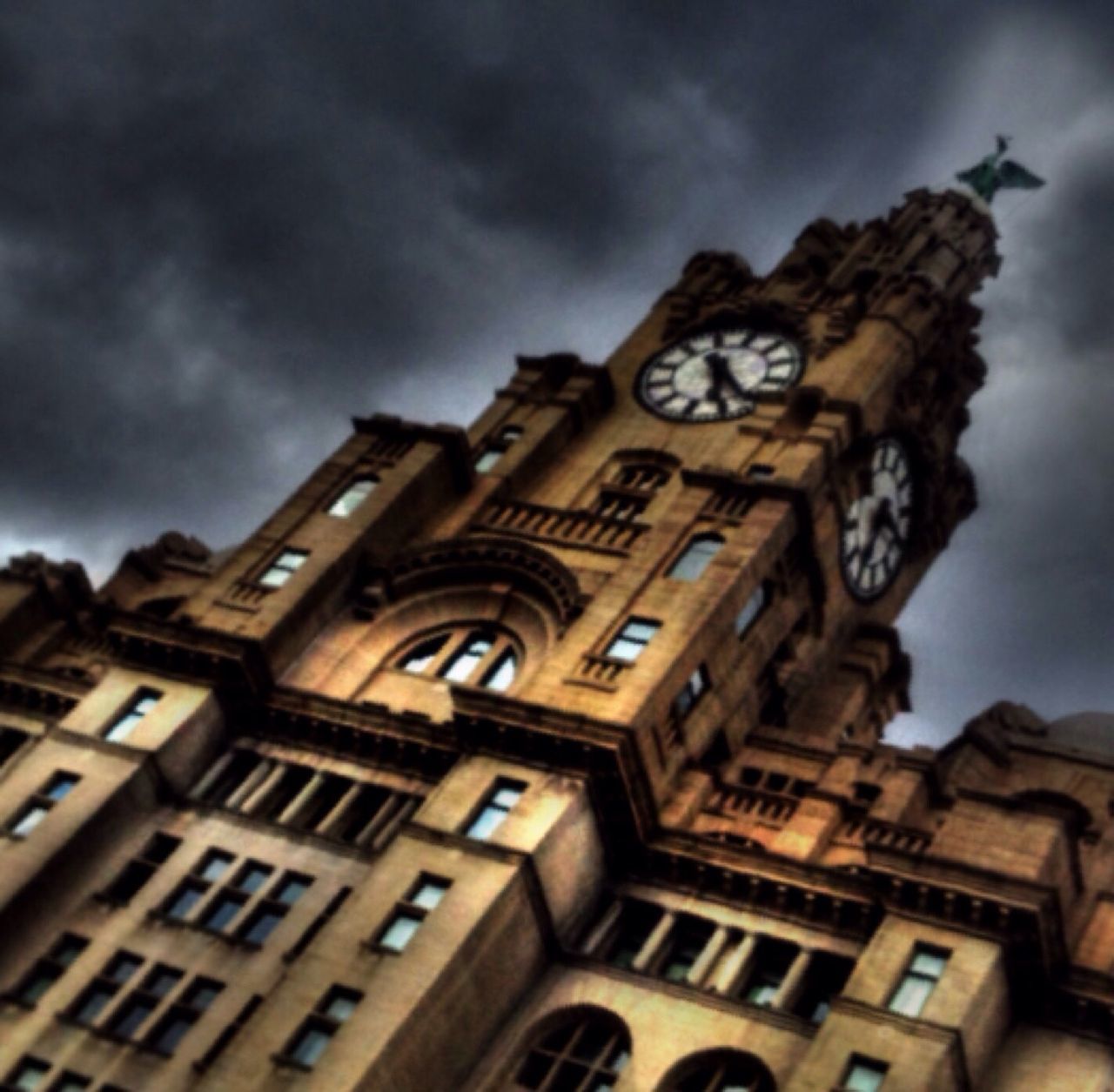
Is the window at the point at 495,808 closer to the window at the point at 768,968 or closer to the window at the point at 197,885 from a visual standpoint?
the window at the point at 197,885

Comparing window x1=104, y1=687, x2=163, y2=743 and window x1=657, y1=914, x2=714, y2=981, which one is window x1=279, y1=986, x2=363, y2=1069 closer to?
window x1=657, y1=914, x2=714, y2=981

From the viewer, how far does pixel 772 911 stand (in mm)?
54656

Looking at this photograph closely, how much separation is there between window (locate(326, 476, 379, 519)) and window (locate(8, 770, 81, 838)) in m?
12.9

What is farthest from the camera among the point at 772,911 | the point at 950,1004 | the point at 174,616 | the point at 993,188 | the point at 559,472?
the point at 993,188

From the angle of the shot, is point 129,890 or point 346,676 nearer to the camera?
point 129,890

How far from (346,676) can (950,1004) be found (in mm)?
21559

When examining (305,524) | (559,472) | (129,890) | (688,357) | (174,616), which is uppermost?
(688,357)

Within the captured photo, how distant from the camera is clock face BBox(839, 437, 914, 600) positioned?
70750mm

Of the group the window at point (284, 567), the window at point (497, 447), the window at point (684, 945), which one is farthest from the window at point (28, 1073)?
the window at point (497, 447)

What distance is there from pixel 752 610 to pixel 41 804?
2050cm

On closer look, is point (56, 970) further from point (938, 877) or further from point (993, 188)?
point (993, 188)

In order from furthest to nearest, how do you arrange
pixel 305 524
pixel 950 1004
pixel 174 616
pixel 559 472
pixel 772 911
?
1. pixel 559 472
2. pixel 305 524
3. pixel 174 616
4. pixel 772 911
5. pixel 950 1004

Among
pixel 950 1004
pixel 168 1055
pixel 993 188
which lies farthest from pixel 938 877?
pixel 993 188

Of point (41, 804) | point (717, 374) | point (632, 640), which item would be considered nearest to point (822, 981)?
point (632, 640)
